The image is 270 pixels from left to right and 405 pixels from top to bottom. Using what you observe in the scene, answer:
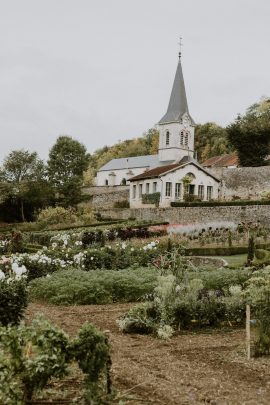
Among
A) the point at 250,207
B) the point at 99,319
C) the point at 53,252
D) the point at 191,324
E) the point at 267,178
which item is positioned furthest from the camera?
the point at 267,178

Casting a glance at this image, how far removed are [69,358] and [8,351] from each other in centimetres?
57

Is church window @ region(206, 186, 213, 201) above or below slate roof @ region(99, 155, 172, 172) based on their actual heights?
below

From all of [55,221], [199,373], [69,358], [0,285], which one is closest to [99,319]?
[0,285]

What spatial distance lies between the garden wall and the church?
4.50m

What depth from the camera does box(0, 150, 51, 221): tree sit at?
4844 centimetres

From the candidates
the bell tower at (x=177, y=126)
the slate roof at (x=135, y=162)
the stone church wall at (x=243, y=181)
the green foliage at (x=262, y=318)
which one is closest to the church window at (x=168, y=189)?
the stone church wall at (x=243, y=181)

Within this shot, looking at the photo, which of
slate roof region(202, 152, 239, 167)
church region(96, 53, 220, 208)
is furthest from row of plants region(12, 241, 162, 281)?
slate roof region(202, 152, 239, 167)

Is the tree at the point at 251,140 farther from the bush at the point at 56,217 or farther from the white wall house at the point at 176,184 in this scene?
the bush at the point at 56,217

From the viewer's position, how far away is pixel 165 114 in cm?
5547

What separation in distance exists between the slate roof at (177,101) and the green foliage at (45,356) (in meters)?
50.0

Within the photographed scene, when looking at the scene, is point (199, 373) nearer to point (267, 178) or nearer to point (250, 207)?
point (250, 207)

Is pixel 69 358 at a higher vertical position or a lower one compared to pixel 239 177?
lower

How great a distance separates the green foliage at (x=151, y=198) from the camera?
148ft

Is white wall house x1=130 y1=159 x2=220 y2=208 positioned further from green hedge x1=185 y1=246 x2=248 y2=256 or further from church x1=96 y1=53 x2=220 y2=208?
green hedge x1=185 y1=246 x2=248 y2=256
